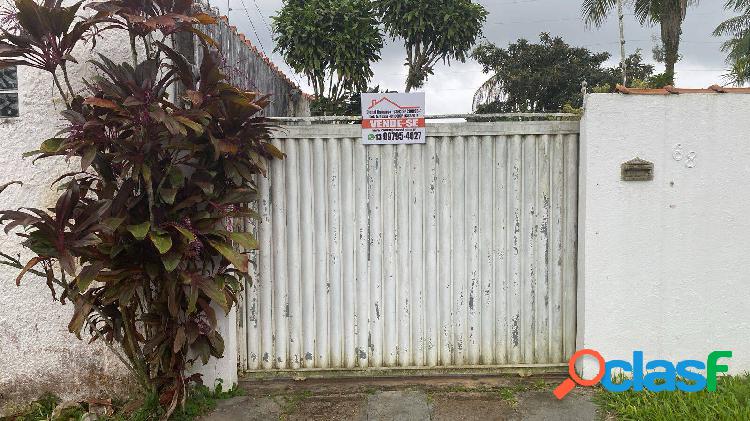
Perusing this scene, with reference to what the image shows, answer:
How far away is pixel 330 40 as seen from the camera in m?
11.0

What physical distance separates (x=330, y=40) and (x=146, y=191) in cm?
829

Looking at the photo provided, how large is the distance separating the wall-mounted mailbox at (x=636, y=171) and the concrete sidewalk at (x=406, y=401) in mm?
1443

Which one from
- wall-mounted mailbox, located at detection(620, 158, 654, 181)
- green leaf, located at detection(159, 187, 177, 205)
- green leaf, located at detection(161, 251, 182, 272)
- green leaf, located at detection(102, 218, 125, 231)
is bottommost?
green leaf, located at detection(161, 251, 182, 272)

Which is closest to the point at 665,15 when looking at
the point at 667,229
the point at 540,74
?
the point at 540,74

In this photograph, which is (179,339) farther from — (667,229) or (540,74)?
(540,74)

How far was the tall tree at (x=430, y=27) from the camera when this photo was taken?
12.9 meters

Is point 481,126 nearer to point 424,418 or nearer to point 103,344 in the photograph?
point 424,418

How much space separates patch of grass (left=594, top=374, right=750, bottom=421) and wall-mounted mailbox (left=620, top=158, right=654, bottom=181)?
4.49 feet

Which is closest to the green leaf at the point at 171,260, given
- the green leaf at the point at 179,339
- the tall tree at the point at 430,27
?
the green leaf at the point at 179,339

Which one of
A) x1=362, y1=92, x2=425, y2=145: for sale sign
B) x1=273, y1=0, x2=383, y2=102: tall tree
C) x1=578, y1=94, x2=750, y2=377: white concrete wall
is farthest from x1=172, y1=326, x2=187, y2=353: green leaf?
x1=273, y1=0, x2=383, y2=102: tall tree

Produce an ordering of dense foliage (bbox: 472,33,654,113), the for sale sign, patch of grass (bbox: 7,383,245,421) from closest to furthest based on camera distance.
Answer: patch of grass (bbox: 7,383,245,421) < the for sale sign < dense foliage (bbox: 472,33,654,113)

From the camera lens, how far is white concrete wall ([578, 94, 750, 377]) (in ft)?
12.2

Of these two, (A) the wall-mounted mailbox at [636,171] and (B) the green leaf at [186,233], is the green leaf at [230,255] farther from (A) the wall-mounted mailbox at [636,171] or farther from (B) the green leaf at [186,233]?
(A) the wall-mounted mailbox at [636,171]

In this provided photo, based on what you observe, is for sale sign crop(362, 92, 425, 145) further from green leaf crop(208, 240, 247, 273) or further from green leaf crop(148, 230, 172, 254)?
green leaf crop(148, 230, 172, 254)
